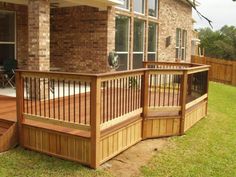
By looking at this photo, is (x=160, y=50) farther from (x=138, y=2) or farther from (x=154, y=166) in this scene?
(x=154, y=166)

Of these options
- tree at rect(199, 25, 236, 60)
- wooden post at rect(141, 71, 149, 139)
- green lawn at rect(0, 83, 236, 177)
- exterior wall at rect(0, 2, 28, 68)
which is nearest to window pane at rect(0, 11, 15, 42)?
exterior wall at rect(0, 2, 28, 68)

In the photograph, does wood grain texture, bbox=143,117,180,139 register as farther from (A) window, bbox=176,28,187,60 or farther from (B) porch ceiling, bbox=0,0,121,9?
(A) window, bbox=176,28,187,60

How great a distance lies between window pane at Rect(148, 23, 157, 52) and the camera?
1331 cm

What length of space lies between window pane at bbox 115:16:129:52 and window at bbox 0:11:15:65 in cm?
330

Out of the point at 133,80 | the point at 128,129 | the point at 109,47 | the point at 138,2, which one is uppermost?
the point at 138,2

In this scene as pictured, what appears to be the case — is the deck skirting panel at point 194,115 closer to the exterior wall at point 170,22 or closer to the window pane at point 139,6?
the window pane at point 139,6

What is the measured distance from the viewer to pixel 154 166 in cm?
514

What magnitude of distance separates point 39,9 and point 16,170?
3808 millimetres

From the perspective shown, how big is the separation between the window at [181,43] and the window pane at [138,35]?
4559mm

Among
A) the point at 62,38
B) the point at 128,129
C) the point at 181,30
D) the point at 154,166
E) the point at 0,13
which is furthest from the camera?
the point at 181,30

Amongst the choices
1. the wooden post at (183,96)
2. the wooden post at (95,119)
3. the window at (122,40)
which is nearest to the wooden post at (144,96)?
the wooden post at (183,96)

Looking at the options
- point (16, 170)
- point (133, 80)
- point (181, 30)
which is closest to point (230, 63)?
point (181, 30)

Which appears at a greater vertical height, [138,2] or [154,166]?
[138,2]

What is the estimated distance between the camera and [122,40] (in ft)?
36.9
